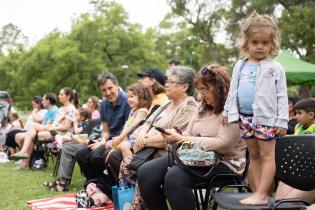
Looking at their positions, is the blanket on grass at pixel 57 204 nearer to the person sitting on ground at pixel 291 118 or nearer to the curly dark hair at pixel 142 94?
the curly dark hair at pixel 142 94

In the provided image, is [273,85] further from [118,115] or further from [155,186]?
[118,115]

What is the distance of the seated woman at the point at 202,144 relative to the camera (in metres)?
3.19

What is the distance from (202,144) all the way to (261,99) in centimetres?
62

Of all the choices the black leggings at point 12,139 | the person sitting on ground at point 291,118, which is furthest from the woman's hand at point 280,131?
the black leggings at point 12,139

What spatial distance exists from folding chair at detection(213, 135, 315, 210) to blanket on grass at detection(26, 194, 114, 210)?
2.43 meters

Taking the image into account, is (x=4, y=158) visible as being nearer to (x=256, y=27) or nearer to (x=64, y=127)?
(x=64, y=127)

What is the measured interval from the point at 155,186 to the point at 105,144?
6.16 feet

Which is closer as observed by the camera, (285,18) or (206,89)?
(206,89)

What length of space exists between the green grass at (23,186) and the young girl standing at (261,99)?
9.99 feet

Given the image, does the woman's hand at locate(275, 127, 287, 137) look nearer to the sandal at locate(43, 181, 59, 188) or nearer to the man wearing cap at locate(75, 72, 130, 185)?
the man wearing cap at locate(75, 72, 130, 185)

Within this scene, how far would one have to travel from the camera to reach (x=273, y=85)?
112 inches

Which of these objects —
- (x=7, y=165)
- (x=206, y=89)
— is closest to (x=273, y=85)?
(x=206, y=89)

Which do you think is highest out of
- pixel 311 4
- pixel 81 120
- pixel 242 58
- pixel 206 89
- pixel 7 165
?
pixel 311 4

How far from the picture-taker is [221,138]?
10.8ft
